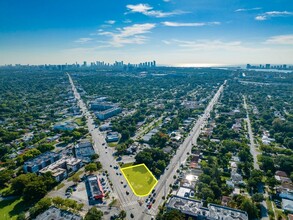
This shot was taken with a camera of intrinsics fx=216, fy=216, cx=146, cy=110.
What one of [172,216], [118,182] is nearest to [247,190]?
[172,216]

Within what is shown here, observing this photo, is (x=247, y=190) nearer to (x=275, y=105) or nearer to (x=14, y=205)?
(x=14, y=205)

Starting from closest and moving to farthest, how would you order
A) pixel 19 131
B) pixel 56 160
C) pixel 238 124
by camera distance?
pixel 56 160
pixel 19 131
pixel 238 124

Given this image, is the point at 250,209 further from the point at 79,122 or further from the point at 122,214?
the point at 79,122

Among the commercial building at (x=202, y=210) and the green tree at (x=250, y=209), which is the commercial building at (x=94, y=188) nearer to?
the commercial building at (x=202, y=210)

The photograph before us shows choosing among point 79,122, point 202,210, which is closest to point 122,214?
point 202,210

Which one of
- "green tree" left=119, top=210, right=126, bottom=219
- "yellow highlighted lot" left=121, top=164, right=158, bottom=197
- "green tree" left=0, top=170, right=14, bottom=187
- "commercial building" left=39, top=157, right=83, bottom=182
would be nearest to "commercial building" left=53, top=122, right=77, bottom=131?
"commercial building" left=39, top=157, right=83, bottom=182
